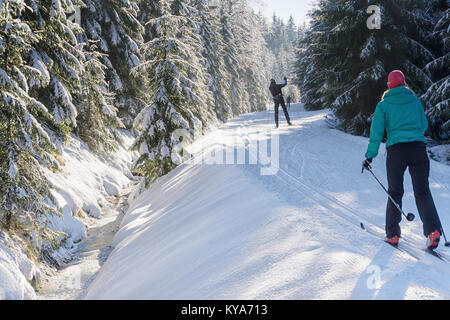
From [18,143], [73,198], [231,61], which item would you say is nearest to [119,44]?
[73,198]

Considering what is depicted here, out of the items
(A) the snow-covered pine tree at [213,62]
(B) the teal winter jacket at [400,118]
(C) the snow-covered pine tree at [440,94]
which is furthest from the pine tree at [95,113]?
(A) the snow-covered pine tree at [213,62]

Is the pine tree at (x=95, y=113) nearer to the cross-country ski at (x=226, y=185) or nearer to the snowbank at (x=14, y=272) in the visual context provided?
the cross-country ski at (x=226, y=185)

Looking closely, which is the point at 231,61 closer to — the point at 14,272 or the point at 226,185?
the point at 226,185

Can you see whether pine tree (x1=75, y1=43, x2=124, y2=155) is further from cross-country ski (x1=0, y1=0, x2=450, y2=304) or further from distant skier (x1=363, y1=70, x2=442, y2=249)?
distant skier (x1=363, y1=70, x2=442, y2=249)

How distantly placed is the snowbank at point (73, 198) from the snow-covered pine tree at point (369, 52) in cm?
1082

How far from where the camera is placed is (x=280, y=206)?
5215 mm

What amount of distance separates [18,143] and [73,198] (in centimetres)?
442

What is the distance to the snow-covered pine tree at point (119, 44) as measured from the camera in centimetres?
1866

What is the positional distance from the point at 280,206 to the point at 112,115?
41.0ft

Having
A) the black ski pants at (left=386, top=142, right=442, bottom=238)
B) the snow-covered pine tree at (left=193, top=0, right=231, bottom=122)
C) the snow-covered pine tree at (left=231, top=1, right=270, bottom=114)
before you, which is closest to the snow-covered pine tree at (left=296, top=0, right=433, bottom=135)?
the black ski pants at (left=386, top=142, right=442, bottom=238)
